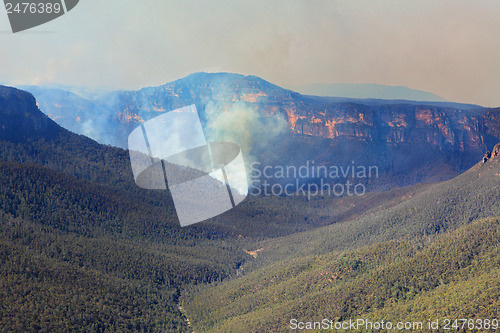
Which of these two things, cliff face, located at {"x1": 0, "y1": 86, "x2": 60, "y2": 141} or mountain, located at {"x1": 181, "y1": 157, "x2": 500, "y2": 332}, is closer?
mountain, located at {"x1": 181, "y1": 157, "x2": 500, "y2": 332}

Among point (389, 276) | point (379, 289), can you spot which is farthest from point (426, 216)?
point (379, 289)

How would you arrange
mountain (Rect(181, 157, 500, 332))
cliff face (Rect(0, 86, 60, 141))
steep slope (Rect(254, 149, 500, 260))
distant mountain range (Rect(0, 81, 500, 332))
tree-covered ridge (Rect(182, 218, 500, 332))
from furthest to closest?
cliff face (Rect(0, 86, 60, 141)), steep slope (Rect(254, 149, 500, 260)), distant mountain range (Rect(0, 81, 500, 332)), mountain (Rect(181, 157, 500, 332)), tree-covered ridge (Rect(182, 218, 500, 332))

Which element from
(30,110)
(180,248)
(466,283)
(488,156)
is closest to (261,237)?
(180,248)

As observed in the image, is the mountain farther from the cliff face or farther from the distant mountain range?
the cliff face

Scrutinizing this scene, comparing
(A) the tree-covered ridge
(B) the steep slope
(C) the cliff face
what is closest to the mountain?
(A) the tree-covered ridge

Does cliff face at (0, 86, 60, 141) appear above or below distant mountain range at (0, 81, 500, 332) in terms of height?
above

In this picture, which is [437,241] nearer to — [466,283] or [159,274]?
[466,283]

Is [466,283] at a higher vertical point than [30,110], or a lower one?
lower

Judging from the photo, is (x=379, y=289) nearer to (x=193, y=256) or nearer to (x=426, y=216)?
(x=426, y=216)

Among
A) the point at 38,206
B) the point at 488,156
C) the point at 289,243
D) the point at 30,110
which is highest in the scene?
the point at 30,110
